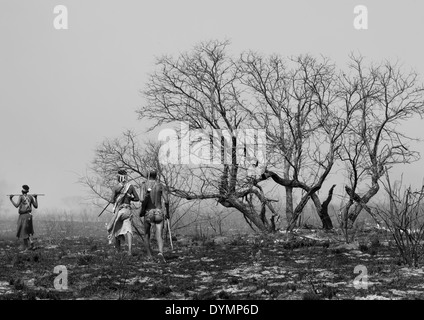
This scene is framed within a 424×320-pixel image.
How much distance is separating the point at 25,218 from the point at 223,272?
7968 millimetres

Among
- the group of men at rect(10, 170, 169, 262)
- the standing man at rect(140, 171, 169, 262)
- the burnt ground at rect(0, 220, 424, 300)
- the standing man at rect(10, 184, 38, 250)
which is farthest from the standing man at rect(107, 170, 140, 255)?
the standing man at rect(10, 184, 38, 250)

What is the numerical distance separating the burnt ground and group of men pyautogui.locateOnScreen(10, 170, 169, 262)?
1.69 ft

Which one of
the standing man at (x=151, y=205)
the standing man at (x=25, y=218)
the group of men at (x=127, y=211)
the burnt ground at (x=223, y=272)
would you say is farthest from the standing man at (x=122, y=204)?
the standing man at (x=25, y=218)

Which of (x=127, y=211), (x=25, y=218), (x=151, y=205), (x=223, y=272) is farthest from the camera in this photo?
(x=25, y=218)

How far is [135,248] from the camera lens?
58.0 ft

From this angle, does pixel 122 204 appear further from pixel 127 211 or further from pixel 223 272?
pixel 223 272

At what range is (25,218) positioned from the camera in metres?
18.2

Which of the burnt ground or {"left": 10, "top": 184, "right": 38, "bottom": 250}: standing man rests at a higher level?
{"left": 10, "top": 184, "right": 38, "bottom": 250}: standing man

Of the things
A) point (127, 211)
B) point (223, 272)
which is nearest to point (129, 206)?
point (127, 211)

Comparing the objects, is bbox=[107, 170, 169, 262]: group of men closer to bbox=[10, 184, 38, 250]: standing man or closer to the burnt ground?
the burnt ground

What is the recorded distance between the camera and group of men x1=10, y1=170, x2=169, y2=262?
1462cm

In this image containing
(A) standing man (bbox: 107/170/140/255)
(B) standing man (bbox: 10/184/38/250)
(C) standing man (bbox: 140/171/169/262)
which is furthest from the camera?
(B) standing man (bbox: 10/184/38/250)

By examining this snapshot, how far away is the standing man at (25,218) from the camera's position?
1809cm
